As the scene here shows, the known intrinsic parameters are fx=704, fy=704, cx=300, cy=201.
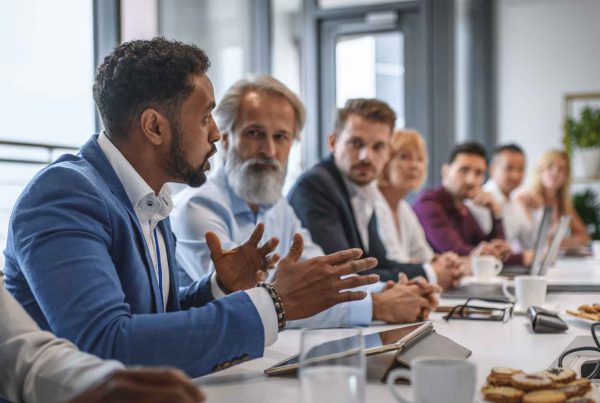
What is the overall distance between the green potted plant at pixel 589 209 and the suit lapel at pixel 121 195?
599 centimetres

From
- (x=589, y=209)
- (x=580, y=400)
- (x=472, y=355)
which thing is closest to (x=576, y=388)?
(x=580, y=400)

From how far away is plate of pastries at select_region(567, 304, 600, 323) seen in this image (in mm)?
1707

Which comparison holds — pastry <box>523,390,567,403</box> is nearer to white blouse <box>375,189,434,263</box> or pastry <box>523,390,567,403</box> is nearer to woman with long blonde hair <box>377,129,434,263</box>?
white blouse <box>375,189,434,263</box>

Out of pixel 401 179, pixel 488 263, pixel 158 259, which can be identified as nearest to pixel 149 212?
pixel 158 259

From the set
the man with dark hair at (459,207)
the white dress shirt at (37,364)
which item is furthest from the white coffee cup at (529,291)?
the man with dark hair at (459,207)

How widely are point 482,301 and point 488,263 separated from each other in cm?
66

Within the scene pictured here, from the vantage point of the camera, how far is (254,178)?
2.28 metres

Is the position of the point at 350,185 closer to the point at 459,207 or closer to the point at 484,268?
the point at 484,268

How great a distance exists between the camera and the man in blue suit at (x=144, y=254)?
1.18 meters

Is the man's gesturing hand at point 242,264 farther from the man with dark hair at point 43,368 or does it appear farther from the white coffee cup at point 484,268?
the white coffee cup at point 484,268

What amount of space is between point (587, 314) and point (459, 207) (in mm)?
2771

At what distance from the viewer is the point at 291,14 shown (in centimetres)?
582

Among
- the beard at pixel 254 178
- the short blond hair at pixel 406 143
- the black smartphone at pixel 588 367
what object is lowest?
the black smartphone at pixel 588 367

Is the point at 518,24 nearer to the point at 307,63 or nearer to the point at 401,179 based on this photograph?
the point at 307,63
